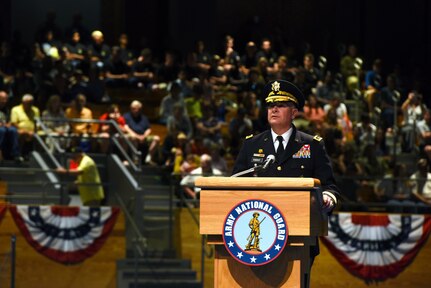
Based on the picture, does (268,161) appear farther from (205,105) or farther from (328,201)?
(205,105)

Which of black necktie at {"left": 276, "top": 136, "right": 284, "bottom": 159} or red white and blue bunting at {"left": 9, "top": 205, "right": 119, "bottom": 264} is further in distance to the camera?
red white and blue bunting at {"left": 9, "top": 205, "right": 119, "bottom": 264}

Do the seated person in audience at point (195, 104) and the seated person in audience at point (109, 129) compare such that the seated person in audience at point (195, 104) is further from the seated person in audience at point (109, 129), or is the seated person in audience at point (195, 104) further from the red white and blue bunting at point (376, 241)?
the red white and blue bunting at point (376, 241)

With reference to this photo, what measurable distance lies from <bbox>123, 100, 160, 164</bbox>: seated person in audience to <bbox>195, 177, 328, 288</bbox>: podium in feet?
39.6

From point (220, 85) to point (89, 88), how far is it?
3.13 metres

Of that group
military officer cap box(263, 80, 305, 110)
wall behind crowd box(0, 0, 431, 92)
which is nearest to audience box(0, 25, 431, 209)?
wall behind crowd box(0, 0, 431, 92)

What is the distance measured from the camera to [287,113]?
7133mm

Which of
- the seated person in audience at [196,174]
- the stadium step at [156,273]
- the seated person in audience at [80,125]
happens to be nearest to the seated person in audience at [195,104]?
the seated person in audience at [80,125]

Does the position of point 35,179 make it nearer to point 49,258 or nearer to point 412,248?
point 49,258

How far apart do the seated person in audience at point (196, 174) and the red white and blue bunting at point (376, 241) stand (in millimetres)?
1783

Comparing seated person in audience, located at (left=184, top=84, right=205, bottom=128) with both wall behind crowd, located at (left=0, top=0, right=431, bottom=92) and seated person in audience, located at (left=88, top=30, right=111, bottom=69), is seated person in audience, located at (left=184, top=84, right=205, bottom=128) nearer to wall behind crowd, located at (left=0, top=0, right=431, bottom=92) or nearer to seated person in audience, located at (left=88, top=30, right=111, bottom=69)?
seated person in audience, located at (left=88, top=30, right=111, bottom=69)

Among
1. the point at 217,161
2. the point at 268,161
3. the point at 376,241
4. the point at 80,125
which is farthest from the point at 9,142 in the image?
the point at 268,161

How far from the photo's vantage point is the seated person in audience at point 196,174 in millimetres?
16688

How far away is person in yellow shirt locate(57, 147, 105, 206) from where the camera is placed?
665 inches

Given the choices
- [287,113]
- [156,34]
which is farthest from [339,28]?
[287,113]
